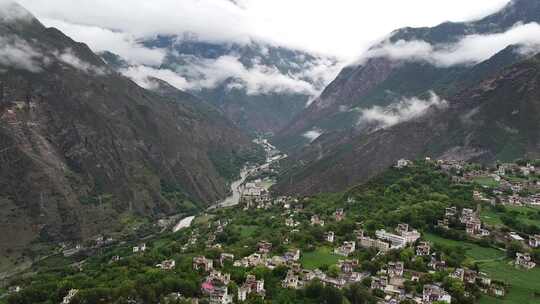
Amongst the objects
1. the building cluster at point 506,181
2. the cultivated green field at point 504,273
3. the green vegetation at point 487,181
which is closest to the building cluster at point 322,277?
the cultivated green field at point 504,273

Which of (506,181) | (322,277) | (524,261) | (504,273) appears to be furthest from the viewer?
(506,181)

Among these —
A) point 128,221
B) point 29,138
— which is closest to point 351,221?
point 128,221

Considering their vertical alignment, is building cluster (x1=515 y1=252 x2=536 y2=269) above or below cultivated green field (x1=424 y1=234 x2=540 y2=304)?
above

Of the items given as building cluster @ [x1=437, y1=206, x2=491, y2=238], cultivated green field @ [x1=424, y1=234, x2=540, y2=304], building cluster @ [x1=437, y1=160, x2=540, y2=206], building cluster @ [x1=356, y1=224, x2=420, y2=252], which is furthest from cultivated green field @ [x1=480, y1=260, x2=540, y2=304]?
building cluster @ [x1=437, y1=160, x2=540, y2=206]

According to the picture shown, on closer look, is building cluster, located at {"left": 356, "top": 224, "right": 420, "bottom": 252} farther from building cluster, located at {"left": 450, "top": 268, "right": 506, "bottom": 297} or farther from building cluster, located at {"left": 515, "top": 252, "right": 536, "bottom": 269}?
building cluster, located at {"left": 515, "top": 252, "right": 536, "bottom": 269}

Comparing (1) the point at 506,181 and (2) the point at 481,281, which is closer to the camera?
(2) the point at 481,281

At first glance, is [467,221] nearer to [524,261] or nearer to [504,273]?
[524,261]

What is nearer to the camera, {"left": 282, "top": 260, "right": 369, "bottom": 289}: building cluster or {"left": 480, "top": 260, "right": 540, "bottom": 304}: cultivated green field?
{"left": 480, "top": 260, "right": 540, "bottom": 304}: cultivated green field

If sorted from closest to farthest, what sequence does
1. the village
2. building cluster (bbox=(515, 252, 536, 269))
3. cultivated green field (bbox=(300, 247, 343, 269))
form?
the village → building cluster (bbox=(515, 252, 536, 269)) → cultivated green field (bbox=(300, 247, 343, 269))

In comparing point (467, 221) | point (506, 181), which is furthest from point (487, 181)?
point (467, 221)

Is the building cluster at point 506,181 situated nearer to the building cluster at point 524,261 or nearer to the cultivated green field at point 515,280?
the building cluster at point 524,261

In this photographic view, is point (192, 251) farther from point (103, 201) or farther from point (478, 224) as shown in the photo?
point (103, 201)
